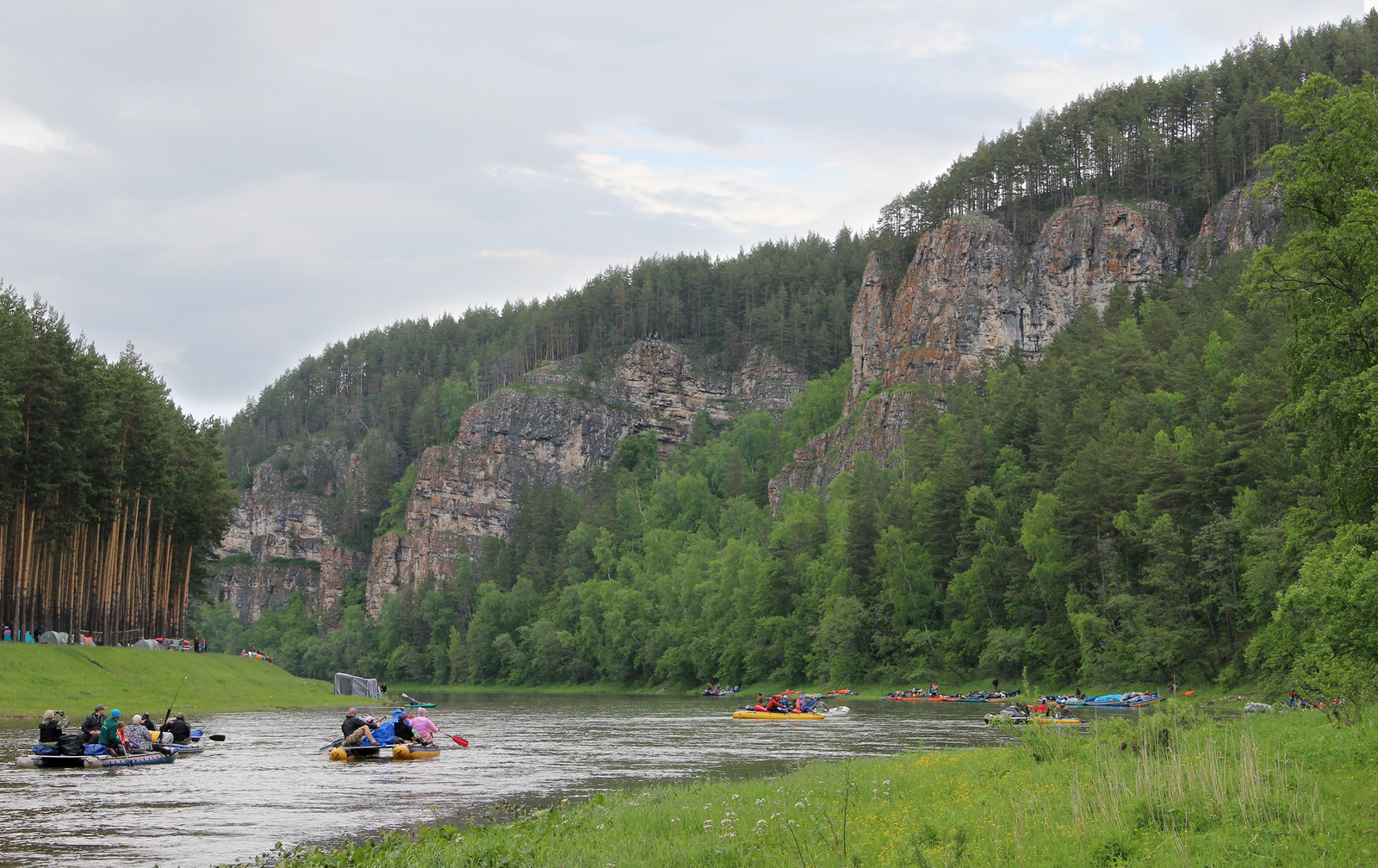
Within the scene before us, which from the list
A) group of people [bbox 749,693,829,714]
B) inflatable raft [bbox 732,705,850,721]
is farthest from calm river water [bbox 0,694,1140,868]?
group of people [bbox 749,693,829,714]

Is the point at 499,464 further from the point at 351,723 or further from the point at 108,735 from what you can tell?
the point at 108,735

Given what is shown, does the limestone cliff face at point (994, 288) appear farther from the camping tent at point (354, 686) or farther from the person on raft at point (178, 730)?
the person on raft at point (178, 730)

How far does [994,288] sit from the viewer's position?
143 metres

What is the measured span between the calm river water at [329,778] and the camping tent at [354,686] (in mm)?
24811

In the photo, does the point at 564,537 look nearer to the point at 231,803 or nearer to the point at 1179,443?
the point at 1179,443

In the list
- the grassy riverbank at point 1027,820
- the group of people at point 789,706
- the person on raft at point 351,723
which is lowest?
the group of people at point 789,706

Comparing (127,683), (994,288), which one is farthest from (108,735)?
(994,288)

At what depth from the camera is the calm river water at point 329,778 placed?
1966cm

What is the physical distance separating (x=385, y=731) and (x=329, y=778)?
22.6 ft

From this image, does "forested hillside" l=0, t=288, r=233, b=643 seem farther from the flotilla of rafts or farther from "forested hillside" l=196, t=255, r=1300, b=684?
"forested hillside" l=196, t=255, r=1300, b=684

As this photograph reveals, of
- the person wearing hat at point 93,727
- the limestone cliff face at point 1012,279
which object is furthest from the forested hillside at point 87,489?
the limestone cliff face at point 1012,279

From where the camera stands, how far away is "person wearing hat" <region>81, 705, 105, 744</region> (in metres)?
32.0

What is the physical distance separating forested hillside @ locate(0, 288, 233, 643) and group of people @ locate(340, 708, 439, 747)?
27760 millimetres

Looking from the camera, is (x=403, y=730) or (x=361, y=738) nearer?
(x=361, y=738)
